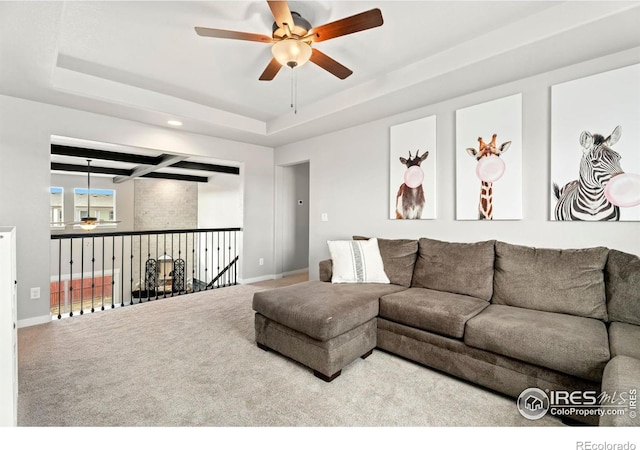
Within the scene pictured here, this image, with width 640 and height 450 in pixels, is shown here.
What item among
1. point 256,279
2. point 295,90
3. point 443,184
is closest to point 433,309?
point 443,184

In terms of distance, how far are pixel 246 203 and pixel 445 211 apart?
3.24m

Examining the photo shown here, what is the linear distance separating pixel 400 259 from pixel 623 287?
5.32 ft

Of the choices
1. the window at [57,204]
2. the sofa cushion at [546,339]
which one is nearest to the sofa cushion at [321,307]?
the sofa cushion at [546,339]

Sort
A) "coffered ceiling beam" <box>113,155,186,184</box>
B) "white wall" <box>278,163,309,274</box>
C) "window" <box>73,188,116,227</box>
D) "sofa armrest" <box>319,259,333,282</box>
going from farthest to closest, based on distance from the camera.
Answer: "window" <box>73,188,116,227</box>, "white wall" <box>278,163,309,274</box>, "coffered ceiling beam" <box>113,155,186,184</box>, "sofa armrest" <box>319,259,333,282</box>

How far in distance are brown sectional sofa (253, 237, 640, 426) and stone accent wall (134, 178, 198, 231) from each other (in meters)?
7.65

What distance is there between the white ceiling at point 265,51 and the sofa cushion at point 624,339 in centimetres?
193

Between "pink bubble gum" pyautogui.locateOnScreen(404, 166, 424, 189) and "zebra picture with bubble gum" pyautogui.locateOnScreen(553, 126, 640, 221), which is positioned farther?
"pink bubble gum" pyautogui.locateOnScreen(404, 166, 424, 189)

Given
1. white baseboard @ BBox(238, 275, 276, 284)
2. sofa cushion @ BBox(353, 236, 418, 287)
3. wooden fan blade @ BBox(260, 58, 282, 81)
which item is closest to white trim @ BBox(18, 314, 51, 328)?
white baseboard @ BBox(238, 275, 276, 284)

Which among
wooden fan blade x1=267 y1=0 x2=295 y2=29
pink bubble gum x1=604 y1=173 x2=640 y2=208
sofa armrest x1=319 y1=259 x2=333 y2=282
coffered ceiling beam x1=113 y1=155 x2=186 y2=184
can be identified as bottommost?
sofa armrest x1=319 y1=259 x2=333 y2=282

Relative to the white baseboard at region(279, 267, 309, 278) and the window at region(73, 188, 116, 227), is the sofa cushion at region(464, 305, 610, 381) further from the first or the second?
the window at region(73, 188, 116, 227)

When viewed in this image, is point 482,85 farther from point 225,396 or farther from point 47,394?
point 47,394

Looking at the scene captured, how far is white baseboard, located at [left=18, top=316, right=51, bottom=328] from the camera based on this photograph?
3061 mm

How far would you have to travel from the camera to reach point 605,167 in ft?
7.31
